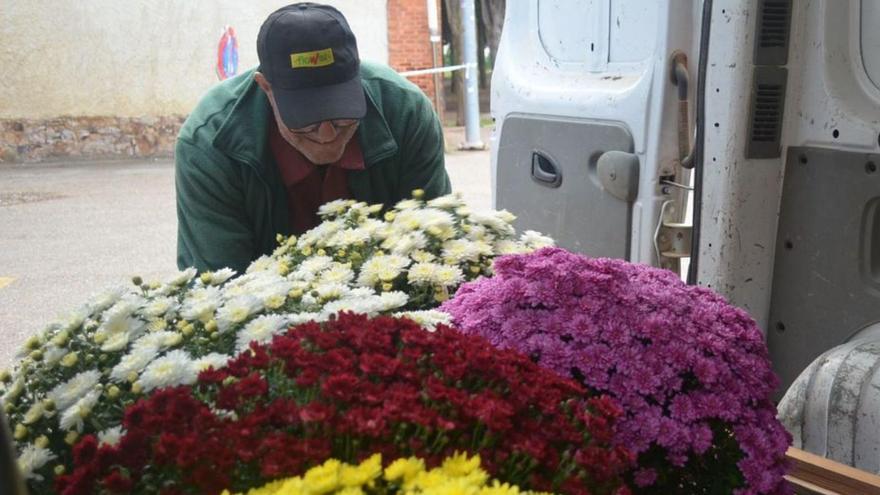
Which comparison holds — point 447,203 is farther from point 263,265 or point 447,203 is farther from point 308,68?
point 308,68

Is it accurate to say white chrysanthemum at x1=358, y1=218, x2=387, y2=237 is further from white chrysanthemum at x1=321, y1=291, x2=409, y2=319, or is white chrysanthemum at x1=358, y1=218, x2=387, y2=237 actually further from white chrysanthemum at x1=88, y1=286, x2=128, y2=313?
white chrysanthemum at x1=88, y1=286, x2=128, y2=313

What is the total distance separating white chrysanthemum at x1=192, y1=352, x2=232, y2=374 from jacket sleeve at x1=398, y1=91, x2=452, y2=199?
1.50 metres

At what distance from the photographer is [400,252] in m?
2.06

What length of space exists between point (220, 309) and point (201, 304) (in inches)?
1.8

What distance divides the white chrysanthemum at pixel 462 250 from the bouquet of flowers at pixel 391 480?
925mm

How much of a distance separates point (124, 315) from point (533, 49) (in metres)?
2.53

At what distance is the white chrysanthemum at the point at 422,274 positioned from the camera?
198cm

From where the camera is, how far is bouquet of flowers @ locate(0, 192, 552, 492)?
5.02ft

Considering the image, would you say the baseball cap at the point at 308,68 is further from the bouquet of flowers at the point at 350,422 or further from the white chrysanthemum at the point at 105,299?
the bouquet of flowers at the point at 350,422

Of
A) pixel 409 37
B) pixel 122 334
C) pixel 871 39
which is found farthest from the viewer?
pixel 409 37

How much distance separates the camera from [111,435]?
1.44 metres

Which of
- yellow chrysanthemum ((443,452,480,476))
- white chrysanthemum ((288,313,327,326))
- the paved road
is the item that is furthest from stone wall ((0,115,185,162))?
yellow chrysanthemum ((443,452,480,476))

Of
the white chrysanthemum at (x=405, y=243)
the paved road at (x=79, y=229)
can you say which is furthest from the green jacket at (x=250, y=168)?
the paved road at (x=79, y=229)

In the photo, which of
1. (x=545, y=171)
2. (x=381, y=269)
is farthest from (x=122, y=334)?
(x=545, y=171)
